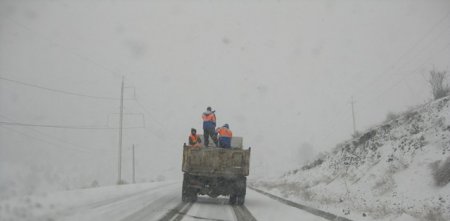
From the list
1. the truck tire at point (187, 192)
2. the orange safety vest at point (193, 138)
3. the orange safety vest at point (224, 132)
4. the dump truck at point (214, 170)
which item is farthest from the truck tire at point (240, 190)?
the orange safety vest at point (193, 138)

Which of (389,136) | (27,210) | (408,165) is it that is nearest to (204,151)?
(27,210)

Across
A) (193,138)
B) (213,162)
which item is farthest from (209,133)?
(213,162)

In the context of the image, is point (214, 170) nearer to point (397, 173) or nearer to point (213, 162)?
point (213, 162)

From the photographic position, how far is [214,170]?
1381 centimetres

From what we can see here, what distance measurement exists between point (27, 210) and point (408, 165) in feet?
41.1

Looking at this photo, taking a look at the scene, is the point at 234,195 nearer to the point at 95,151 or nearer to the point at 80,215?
the point at 80,215

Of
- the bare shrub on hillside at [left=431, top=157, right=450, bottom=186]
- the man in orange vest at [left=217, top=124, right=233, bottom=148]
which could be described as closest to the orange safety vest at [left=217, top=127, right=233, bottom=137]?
the man in orange vest at [left=217, top=124, right=233, bottom=148]

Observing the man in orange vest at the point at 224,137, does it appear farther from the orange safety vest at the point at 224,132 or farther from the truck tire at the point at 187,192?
the truck tire at the point at 187,192

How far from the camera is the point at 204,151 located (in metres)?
13.9

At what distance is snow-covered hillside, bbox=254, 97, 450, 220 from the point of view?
34.1 ft

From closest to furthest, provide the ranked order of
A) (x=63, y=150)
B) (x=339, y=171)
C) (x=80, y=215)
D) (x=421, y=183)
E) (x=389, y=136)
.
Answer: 1. (x=80, y=215)
2. (x=421, y=183)
3. (x=389, y=136)
4. (x=339, y=171)
5. (x=63, y=150)

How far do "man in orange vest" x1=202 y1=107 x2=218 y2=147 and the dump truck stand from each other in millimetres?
1060

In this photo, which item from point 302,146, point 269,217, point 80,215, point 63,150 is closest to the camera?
point 80,215

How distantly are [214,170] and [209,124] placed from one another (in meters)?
1.88
